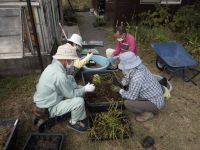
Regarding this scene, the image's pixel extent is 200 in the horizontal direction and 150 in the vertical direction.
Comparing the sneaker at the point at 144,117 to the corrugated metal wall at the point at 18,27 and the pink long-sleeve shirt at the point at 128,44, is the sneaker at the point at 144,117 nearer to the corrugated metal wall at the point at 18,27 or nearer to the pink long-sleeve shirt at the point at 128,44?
the pink long-sleeve shirt at the point at 128,44

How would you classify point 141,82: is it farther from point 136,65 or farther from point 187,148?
point 187,148

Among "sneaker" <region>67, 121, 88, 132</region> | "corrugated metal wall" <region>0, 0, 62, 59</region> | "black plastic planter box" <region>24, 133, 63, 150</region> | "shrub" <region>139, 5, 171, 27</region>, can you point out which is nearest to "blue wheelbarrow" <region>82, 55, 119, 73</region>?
"corrugated metal wall" <region>0, 0, 62, 59</region>

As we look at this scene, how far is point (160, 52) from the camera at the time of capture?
588 centimetres

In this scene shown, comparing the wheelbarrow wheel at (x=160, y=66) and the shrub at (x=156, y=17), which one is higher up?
the shrub at (x=156, y=17)

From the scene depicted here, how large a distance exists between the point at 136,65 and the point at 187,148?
67.0 inches

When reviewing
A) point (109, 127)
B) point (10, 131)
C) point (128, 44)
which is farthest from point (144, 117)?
point (10, 131)

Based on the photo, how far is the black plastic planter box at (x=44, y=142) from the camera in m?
3.60

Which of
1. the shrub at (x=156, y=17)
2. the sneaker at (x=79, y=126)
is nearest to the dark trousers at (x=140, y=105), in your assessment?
the sneaker at (x=79, y=126)

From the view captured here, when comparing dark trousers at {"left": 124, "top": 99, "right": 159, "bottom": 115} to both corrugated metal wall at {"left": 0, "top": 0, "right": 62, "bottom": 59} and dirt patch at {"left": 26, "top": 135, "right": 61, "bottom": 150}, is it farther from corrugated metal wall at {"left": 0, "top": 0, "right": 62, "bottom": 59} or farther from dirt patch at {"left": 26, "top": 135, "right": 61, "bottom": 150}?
corrugated metal wall at {"left": 0, "top": 0, "right": 62, "bottom": 59}

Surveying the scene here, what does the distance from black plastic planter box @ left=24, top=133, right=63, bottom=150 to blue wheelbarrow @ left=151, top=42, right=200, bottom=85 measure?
3.10 metres

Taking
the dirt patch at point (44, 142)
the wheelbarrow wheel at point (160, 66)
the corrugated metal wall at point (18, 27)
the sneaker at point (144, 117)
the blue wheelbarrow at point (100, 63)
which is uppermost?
the corrugated metal wall at point (18, 27)

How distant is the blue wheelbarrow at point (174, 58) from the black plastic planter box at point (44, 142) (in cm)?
310

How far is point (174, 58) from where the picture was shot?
5930 mm

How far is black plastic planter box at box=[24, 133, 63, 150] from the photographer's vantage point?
142 inches
